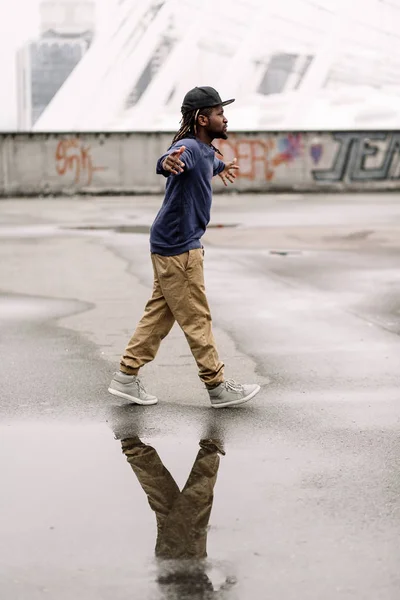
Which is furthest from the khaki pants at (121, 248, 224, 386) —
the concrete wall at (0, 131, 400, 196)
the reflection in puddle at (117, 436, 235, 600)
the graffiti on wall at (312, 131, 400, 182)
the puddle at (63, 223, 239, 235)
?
the graffiti on wall at (312, 131, 400, 182)

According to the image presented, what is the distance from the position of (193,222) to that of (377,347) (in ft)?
8.09

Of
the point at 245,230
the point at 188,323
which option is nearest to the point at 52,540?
the point at 188,323

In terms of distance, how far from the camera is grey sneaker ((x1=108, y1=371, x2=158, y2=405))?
→ 5945 millimetres

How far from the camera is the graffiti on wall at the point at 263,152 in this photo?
91.0ft

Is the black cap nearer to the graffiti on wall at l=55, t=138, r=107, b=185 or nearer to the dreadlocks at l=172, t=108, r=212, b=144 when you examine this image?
the dreadlocks at l=172, t=108, r=212, b=144

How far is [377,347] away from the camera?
7.62 m

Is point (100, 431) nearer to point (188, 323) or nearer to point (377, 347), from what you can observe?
point (188, 323)

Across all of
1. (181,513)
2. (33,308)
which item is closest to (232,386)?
(181,513)

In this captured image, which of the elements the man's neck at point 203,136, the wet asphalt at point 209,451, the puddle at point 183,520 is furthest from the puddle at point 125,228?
the puddle at point 183,520

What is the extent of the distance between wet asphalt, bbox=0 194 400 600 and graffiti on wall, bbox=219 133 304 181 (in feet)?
55.3

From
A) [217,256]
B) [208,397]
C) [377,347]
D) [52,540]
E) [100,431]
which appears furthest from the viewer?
[217,256]

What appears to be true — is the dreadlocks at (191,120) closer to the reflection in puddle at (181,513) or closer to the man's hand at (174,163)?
the man's hand at (174,163)

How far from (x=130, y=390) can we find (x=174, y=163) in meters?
1.37

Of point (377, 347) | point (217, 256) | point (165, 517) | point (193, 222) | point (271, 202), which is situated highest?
point (193, 222)
